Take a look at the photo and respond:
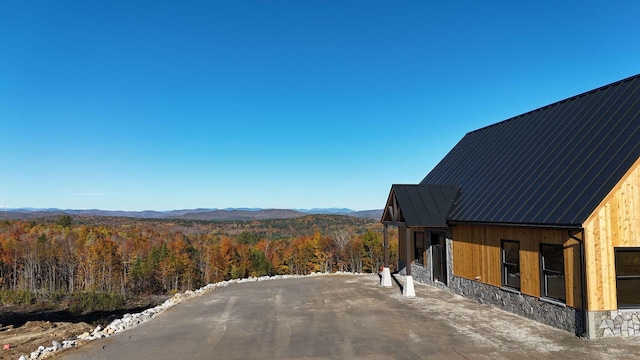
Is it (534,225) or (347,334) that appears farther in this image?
(534,225)

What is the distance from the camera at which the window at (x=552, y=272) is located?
1070cm

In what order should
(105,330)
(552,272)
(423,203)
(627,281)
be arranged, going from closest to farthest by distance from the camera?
(627,281)
(552,272)
(105,330)
(423,203)

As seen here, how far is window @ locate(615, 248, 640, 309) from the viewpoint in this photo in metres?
9.67

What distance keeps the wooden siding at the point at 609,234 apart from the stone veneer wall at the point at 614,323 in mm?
162

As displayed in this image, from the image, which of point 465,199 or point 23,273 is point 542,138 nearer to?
point 465,199

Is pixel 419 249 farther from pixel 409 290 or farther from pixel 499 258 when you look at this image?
pixel 499 258

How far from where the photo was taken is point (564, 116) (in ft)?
47.4

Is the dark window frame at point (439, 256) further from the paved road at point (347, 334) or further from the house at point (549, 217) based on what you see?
the paved road at point (347, 334)

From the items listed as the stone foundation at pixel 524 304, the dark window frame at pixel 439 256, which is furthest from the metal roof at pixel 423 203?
the stone foundation at pixel 524 304

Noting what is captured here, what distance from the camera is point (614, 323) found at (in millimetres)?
9500

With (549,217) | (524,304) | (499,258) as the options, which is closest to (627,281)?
(549,217)

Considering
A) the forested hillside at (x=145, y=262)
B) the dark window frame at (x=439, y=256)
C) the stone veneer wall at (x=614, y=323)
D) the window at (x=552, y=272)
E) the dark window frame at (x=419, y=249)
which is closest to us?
the stone veneer wall at (x=614, y=323)

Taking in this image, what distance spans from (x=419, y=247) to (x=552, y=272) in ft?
28.8

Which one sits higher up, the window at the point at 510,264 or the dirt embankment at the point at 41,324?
the window at the point at 510,264
